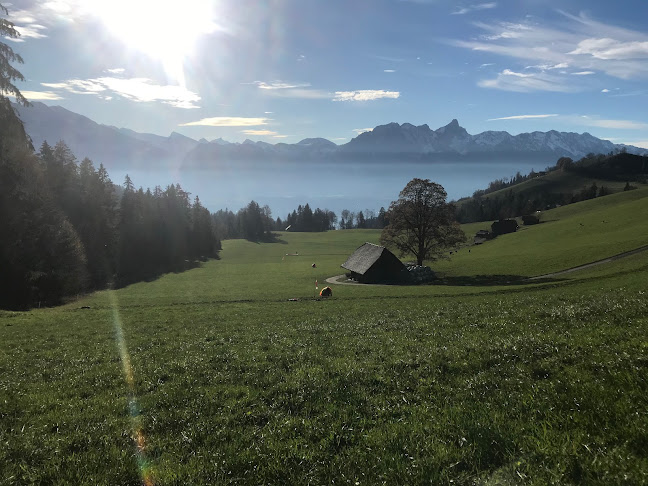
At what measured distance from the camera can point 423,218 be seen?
60469 mm

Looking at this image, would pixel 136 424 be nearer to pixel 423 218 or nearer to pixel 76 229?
pixel 423 218

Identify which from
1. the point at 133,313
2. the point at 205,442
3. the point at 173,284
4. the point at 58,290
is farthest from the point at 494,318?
the point at 173,284

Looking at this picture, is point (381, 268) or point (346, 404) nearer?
point (346, 404)

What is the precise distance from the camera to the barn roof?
59.9 m

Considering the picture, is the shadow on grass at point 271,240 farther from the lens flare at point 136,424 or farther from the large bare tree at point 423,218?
the lens flare at point 136,424

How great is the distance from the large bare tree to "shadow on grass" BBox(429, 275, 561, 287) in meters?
6.75

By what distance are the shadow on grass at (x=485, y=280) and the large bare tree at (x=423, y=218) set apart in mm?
6749

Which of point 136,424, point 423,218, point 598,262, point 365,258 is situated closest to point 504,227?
point 423,218

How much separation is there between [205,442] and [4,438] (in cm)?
451

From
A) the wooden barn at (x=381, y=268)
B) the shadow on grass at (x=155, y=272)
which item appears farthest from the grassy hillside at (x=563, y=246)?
the shadow on grass at (x=155, y=272)

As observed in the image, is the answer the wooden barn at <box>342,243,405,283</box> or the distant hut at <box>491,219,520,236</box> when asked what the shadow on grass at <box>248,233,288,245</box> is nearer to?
the distant hut at <box>491,219,520,236</box>

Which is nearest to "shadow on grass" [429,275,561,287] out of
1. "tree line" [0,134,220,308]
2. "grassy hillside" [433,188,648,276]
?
"grassy hillside" [433,188,648,276]

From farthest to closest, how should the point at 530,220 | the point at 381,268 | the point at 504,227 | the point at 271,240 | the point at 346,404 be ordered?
the point at 271,240 → the point at 530,220 → the point at 504,227 → the point at 381,268 → the point at 346,404

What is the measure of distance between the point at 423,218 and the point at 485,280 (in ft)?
45.9
